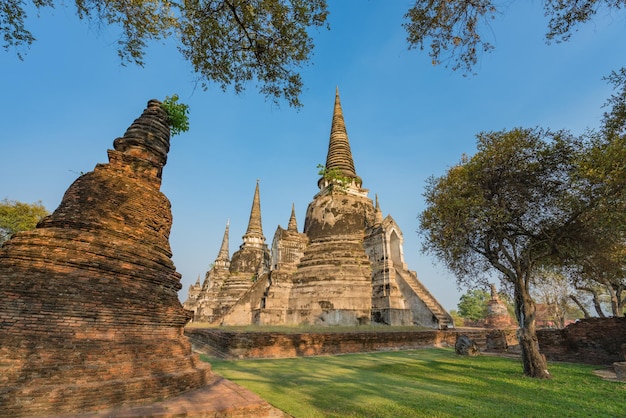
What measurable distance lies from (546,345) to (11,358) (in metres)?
13.9

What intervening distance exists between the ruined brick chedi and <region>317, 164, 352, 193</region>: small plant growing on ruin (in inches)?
2.7

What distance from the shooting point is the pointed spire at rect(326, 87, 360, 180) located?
23.1 meters

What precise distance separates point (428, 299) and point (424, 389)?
453 inches

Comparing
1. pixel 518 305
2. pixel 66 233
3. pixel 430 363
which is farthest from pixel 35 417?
pixel 518 305

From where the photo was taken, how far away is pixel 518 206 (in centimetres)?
873

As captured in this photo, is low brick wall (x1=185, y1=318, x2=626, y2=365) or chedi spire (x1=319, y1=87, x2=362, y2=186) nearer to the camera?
low brick wall (x1=185, y1=318, x2=626, y2=365)

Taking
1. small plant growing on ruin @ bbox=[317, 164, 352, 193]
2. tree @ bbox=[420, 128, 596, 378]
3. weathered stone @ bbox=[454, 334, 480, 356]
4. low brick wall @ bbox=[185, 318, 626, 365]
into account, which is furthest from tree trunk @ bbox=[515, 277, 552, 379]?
small plant growing on ruin @ bbox=[317, 164, 352, 193]

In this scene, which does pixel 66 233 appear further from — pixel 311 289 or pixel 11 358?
pixel 311 289

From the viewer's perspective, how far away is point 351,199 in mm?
21375

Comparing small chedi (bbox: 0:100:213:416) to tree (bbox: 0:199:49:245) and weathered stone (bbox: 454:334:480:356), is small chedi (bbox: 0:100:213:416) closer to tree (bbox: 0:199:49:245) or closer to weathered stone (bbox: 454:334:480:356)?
weathered stone (bbox: 454:334:480:356)

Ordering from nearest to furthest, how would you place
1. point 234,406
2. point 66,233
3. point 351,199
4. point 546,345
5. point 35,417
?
point 35,417
point 234,406
point 66,233
point 546,345
point 351,199

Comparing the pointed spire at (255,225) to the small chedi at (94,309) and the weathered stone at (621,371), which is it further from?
the weathered stone at (621,371)

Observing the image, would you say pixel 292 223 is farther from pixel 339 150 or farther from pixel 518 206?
pixel 518 206

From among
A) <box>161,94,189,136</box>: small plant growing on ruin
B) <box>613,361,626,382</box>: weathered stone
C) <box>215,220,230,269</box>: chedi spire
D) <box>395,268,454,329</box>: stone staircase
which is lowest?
<box>613,361,626,382</box>: weathered stone
